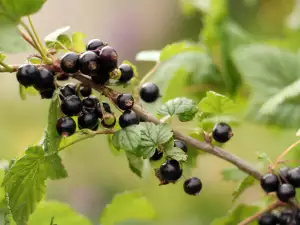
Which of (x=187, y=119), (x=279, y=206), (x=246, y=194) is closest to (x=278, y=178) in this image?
(x=279, y=206)

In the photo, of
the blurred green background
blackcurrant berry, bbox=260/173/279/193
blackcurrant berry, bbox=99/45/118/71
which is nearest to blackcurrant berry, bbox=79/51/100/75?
blackcurrant berry, bbox=99/45/118/71

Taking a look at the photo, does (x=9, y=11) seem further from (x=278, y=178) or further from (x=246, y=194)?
(x=246, y=194)

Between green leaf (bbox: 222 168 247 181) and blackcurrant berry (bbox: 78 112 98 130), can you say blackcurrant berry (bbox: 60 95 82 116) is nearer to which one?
blackcurrant berry (bbox: 78 112 98 130)

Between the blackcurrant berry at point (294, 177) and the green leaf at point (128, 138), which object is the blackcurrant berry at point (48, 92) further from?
the blackcurrant berry at point (294, 177)

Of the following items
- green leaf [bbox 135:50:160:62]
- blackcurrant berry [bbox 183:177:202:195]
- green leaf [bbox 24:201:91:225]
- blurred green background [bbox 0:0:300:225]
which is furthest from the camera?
blurred green background [bbox 0:0:300:225]

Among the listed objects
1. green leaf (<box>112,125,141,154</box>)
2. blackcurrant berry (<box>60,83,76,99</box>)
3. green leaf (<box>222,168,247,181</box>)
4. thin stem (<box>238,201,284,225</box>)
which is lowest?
green leaf (<box>222,168,247,181</box>)

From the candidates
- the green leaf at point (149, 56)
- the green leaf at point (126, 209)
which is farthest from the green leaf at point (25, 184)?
the green leaf at point (149, 56)
